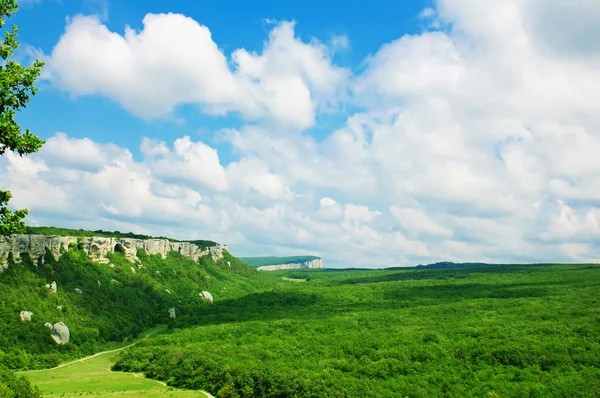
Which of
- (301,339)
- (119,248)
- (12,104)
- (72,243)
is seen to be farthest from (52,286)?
(12,104)

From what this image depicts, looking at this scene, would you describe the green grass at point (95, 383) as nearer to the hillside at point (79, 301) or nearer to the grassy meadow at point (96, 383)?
the grassy meadow at point (96, 383)

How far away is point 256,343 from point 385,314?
1597 inches

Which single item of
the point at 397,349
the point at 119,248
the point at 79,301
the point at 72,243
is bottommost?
the point at 397,349

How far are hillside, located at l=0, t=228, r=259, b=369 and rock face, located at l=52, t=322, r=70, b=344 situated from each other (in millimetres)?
1074

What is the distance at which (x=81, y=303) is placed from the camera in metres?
122

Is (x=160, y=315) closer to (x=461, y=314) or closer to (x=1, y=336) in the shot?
(x=1, y=336)

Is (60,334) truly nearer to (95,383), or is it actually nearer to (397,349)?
(95,383)

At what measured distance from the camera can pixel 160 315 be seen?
470ft

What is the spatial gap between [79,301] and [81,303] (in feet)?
2.69

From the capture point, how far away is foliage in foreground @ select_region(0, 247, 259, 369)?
318 ft

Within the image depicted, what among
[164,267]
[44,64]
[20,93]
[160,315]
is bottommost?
[160,315]

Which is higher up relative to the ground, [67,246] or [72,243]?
[72,243]

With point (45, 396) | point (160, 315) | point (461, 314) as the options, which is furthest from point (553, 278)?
point (45, 396)

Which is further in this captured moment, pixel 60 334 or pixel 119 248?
pixel 119 248
